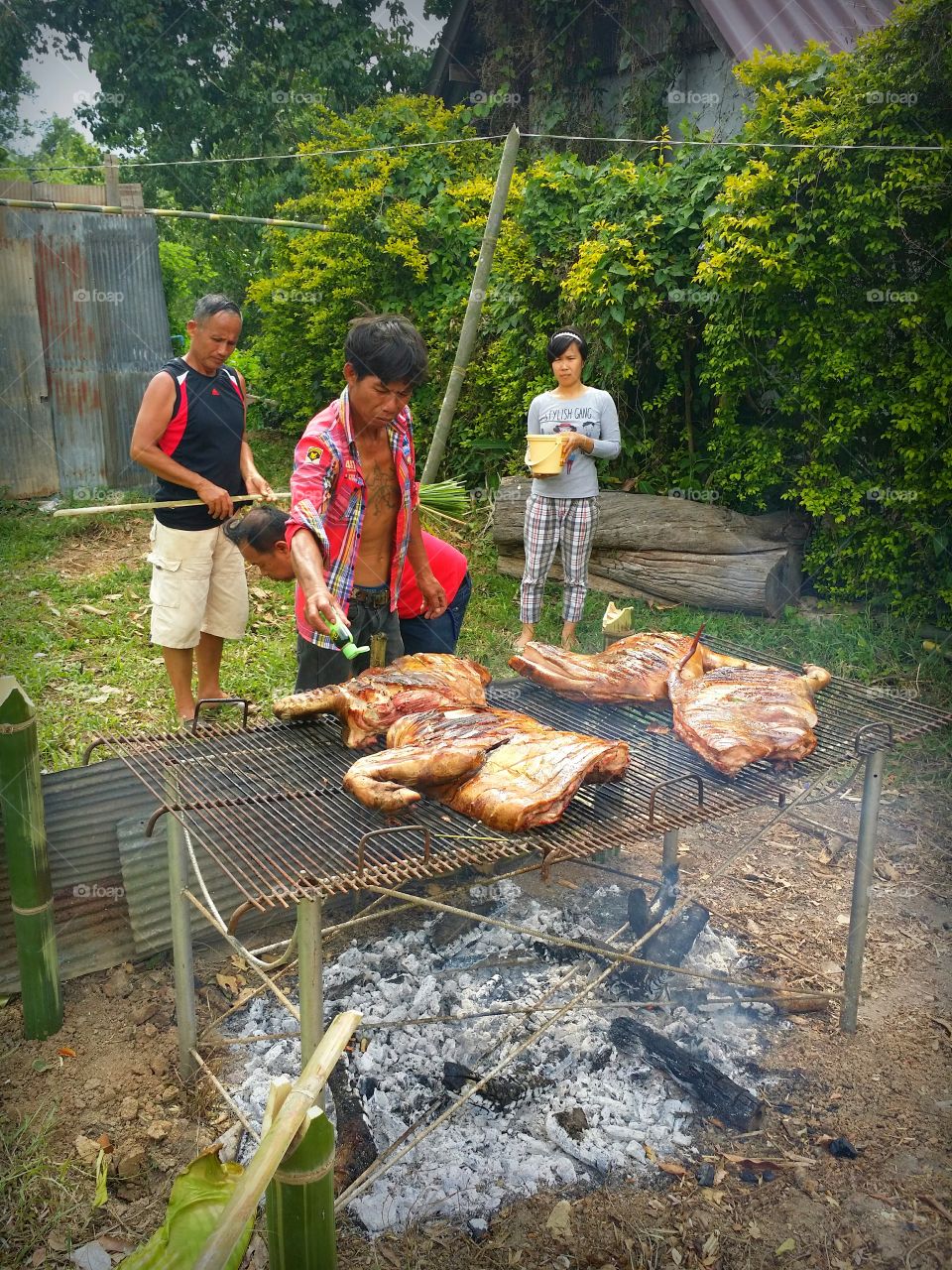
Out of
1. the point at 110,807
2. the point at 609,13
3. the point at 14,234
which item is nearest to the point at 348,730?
the point at 110,807

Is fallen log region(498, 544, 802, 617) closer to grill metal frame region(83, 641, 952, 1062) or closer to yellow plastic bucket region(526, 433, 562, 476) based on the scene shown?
yellow plastic bucket region(526, 433, 562, 476)

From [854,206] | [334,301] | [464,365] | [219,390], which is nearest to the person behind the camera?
[219,390]

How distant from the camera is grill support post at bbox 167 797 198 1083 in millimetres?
3381

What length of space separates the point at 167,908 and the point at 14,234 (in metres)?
8.86

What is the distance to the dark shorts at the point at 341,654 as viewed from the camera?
4.36 m

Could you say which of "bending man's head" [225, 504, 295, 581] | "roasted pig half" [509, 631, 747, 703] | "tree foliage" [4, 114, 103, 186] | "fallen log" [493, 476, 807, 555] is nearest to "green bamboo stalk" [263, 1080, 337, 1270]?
"roasted pig half" [509, 631, 747, 703]

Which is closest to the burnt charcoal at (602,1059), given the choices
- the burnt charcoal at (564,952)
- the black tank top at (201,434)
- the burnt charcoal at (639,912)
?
the burnt charcoal at (564,952)

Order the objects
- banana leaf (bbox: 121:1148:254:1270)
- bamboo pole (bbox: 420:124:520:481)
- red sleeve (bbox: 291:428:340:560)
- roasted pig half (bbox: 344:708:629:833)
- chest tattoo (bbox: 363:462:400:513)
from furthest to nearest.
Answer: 1. bamboo pole (bbox: 420:124:520:481)
2. chest tattoo (bbox: 363:462:400:513)
3. red sleeve (bbox: 291:428:340:560)
4. roasted pig half (bbox: 344:708:629:833)
5. banana leaf (bbox: 121:1148:254:1270)

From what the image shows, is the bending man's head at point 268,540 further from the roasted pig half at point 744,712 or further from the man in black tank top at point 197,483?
the roasted pig half at point 744,712

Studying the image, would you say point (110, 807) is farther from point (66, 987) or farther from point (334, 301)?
point (334, 301)

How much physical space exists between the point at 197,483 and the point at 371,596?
1.77m

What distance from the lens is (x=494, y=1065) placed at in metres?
3.56

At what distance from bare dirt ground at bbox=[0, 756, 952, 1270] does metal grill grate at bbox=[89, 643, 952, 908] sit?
1251 mm

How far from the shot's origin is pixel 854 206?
6.80 m
